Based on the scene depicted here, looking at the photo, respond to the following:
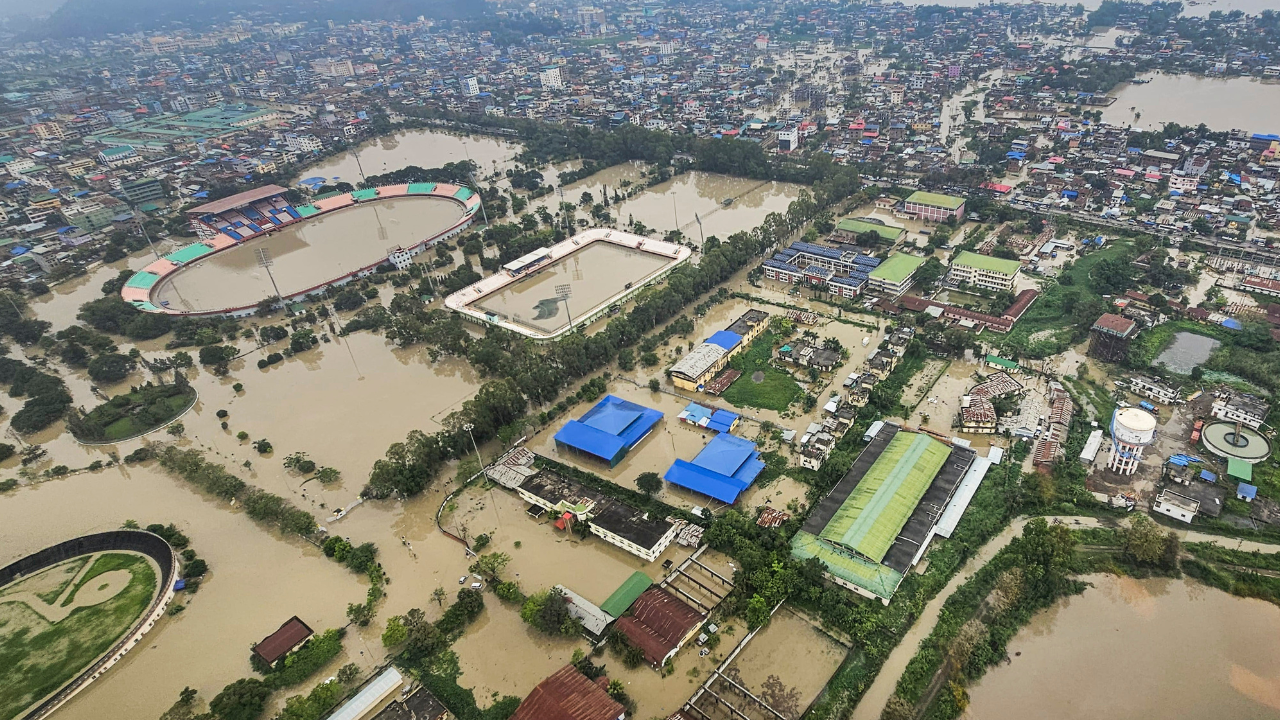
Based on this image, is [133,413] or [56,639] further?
[133,413]

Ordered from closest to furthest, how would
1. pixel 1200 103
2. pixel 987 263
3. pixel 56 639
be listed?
pixel 56 639
pixel 987 263
pixel 1200 103

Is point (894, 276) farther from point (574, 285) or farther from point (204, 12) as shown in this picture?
point (204, 12)

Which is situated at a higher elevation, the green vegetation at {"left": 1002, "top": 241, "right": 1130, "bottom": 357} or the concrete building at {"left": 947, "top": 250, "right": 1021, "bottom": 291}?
the concrete building at {"left": 947, "top": 250, "right": 1021, "bottom": 291}

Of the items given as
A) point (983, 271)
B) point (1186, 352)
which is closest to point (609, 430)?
point (983, 271)

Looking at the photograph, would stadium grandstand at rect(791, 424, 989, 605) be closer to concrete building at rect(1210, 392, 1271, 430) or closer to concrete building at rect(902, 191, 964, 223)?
concrete building at rect(1210, 392, 1271, 430)

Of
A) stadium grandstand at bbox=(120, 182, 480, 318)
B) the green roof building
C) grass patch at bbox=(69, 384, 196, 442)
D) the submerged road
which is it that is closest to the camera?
the submerged road

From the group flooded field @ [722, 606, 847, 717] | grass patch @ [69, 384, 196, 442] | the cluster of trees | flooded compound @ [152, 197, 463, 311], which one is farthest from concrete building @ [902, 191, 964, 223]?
the cluster of trees

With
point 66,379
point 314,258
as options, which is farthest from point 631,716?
point 314,258
